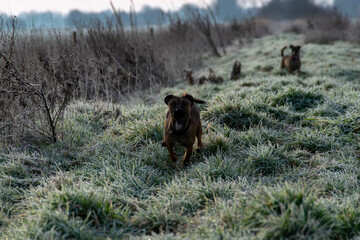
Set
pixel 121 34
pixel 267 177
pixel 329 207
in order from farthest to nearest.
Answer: pixel 121 34, pixel 267 177, pixel 329 207

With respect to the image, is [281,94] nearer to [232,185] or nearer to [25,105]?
[232,185]

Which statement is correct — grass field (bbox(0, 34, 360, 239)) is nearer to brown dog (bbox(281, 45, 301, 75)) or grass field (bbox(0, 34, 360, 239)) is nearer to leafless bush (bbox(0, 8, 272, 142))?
leafless bush (bbox(0, 8, 272, 142))

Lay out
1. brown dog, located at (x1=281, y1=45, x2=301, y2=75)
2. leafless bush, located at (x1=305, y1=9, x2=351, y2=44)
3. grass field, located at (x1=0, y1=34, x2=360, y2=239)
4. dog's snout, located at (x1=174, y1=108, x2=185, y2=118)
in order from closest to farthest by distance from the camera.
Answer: grass field, located at (x1=0, y1=34, x2=360, y2=239)
dog's snout, located at (x1=174, y1=108, x2=185, y2=118)
brown dog, located at (x1=281, y1=45, x2=301, y2=75)
leafless bush, located at (x1=305, y1=9, x2=351, y2=44)

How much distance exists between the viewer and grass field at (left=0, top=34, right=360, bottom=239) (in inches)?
91.3

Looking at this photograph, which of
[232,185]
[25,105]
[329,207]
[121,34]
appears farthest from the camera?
[121,34]

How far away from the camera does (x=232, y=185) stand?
2.97 m

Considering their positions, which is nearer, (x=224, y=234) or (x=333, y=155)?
(x=224, y=234)

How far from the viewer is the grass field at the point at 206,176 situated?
232cm

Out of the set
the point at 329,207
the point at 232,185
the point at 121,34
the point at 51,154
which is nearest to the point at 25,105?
the point at 51,154

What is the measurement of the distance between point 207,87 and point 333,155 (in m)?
4.21

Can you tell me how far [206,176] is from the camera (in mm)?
3307

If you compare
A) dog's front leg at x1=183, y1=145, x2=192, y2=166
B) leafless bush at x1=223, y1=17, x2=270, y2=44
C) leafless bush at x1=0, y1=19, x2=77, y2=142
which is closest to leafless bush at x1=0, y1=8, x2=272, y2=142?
leafless bush at x1=0, y1=19, x2=77, y2=142

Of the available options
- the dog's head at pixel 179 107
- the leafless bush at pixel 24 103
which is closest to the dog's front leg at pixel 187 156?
the dog's head at pixel 179 107

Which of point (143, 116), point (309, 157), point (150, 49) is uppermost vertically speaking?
point (150, 49)
